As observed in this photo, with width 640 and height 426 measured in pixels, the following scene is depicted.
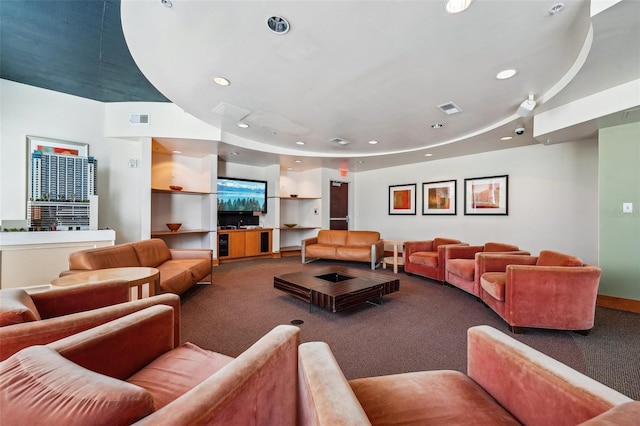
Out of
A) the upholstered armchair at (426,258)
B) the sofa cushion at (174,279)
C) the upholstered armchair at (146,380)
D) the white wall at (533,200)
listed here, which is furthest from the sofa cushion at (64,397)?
the white wall at (533,200)

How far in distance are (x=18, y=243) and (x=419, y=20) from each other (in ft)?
16.6

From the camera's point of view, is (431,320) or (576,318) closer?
(576,318)

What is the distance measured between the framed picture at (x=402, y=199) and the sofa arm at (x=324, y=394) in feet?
20.8

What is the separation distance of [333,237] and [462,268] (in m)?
3.25

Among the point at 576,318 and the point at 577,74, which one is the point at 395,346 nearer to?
the point at 576,318

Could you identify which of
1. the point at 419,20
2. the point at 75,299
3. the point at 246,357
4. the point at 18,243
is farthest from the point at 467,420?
the point at 18,243

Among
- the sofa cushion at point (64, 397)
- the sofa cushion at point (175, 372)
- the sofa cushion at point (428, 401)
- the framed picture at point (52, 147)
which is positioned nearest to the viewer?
the sofa cushion at point (64, 397)

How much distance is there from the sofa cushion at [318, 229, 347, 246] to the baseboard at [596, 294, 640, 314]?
4289 mm

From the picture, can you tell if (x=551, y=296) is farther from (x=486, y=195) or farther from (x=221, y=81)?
(x=221, y=81)

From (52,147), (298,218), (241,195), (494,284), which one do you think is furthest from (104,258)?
(298,218)

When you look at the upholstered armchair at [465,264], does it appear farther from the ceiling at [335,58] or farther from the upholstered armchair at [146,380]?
the upholstered armchair at [146,380]

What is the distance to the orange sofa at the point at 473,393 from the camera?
77cm

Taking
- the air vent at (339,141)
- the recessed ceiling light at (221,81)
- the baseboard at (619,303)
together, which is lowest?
the baseboard at (619,303)

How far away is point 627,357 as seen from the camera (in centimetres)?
214
